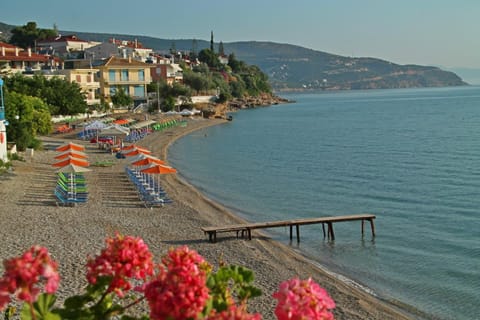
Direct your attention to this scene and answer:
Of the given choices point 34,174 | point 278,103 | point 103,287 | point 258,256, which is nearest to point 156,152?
point 34,174

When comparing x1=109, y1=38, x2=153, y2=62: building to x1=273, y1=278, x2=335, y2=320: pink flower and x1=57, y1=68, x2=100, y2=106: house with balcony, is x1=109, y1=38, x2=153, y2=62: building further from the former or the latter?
x1=273, y1=278, x2=335, y2=320: pink flower

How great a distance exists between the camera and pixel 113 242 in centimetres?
353

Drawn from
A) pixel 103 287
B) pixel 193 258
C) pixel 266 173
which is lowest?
pixel 266 173

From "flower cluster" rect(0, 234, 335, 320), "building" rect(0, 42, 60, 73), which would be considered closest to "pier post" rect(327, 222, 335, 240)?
"flower cluster" rect(0, 234, 335, 320)

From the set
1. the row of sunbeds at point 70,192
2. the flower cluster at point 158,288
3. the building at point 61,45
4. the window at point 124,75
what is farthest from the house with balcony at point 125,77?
the flower cluster at point 158,288

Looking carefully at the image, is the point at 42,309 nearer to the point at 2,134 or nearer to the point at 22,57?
the point at 2,134

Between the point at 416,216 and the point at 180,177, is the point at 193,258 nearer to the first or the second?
the point at 416,216

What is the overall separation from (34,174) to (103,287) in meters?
25.9

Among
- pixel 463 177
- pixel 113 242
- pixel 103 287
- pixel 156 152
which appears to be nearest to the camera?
pixel 113 242

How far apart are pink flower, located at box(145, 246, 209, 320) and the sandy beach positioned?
9.71m

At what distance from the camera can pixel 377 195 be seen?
1184 inches

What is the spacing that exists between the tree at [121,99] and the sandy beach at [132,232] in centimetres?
4353

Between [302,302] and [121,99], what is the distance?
7173cm

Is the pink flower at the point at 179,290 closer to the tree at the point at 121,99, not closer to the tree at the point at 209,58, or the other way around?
the tree at the point at 121,99
